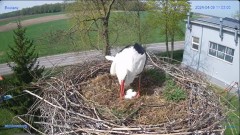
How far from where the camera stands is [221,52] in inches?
445

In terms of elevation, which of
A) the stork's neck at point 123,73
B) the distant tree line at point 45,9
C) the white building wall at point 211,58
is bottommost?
the white building wall at point 211,58

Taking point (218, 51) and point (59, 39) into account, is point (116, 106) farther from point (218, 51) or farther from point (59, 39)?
point (218, 51)

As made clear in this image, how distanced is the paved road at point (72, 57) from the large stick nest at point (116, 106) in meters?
0.56

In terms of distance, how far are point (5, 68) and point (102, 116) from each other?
24.9 ft

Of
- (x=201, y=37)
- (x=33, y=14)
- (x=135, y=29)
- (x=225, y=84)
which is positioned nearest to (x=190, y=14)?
(x=201, y=37)

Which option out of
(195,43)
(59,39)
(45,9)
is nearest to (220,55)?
(195,43)

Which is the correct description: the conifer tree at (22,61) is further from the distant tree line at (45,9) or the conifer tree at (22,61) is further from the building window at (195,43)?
the building window at (195,43)

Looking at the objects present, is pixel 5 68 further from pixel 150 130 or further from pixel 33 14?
pixel 150 130

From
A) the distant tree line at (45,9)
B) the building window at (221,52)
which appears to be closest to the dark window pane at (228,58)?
the building window at (221,52)

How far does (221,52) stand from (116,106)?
27.1 feet

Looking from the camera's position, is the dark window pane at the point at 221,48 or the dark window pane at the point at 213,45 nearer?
the dark window pane at the point at 221,48

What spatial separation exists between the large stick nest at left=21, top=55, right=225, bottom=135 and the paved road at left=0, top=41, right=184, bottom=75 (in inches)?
22.0

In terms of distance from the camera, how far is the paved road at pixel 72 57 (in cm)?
540

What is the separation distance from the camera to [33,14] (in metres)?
10.1
